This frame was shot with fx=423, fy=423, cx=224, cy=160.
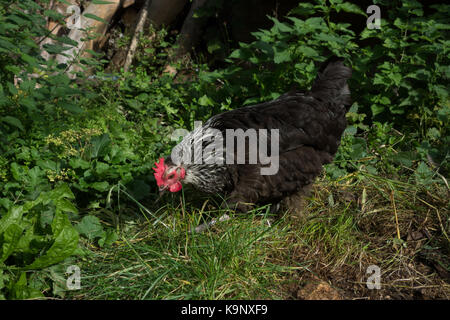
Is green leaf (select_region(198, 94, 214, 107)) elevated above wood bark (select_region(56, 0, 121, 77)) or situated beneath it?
situated beneath

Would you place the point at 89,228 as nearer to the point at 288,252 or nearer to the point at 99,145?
the point at 99,145

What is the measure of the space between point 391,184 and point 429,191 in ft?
0.94

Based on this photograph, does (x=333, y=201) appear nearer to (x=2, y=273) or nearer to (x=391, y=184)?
(x=391, y=184)

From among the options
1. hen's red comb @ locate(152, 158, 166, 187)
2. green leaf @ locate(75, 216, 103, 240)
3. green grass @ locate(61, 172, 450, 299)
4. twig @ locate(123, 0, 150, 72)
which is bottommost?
green grass @ locate(61, 172, 450, 299)

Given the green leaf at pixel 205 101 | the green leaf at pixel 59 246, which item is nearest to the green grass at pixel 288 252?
the green leaf at pixel 59 246

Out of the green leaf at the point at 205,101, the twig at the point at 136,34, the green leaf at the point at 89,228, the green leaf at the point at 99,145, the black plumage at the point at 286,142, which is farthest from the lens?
the twig at the point at 136,34

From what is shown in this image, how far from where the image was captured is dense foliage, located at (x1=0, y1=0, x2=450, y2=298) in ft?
8.49

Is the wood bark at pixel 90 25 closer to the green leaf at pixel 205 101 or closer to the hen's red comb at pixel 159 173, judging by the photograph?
the green leaf at pixel 205 101

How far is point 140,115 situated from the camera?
4375 mm

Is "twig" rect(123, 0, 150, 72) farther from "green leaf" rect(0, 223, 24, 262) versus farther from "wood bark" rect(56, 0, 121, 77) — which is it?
"green leaf" rect(0, 223, 24, 262)

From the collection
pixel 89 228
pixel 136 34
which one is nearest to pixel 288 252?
pixel 89 228

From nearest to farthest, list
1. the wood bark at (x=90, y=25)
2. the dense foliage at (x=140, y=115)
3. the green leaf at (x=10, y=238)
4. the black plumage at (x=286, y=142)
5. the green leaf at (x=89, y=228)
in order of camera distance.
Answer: the green leaf at (x=10, y=238), the dense foliage at (x=140, y=115), the green leaf at (x=89, y=228), the black plumage at (x=286, y=142), the wood bark at (x=90, y=25)

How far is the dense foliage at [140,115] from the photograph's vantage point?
2.59 metres

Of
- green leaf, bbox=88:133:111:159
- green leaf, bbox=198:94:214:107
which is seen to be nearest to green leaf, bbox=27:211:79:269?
green leaf, bbox=88:133:111:159
